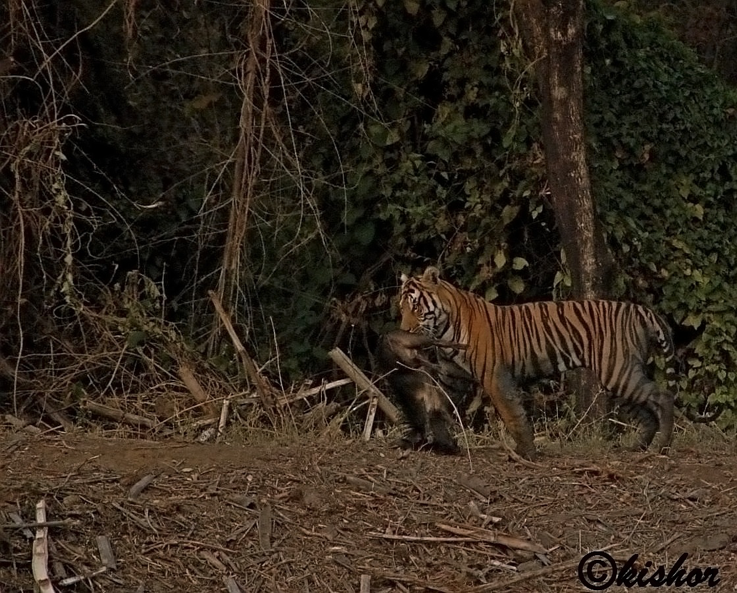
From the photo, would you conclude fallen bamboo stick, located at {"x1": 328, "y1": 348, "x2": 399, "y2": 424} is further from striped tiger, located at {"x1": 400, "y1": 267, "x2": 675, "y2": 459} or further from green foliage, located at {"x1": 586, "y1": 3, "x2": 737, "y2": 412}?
green foliage, located at {"x1": 586, "y1": 3, "x2": 737, "y2": 412}

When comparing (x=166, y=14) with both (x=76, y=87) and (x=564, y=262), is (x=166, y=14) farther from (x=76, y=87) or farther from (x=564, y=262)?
(x=564, y=262)

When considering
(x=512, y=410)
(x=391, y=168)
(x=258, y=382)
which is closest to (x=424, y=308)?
(x=512, y=410)

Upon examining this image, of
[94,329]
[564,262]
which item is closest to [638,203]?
[564,262]

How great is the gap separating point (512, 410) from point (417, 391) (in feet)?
1.88

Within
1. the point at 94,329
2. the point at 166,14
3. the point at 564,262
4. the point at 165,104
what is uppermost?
the point at 166,14

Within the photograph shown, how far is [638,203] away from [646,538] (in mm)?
→ 4669

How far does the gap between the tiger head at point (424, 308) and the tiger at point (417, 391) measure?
0.25m

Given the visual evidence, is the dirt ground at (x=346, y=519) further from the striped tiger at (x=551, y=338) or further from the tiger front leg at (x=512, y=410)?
the striped tiger at (x=551, y=338)

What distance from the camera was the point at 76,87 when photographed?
970 cm

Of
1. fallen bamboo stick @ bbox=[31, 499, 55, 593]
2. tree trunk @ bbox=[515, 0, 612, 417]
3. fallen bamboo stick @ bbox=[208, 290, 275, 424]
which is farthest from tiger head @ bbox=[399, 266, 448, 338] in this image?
fallen bamboo stick @ bbox=[31, 499, 55, 593]

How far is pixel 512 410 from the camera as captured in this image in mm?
7617

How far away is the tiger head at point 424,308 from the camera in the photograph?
8.04 meters

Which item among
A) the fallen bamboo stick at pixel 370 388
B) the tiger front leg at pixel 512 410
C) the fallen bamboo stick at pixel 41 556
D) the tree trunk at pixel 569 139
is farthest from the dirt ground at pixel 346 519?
the tree trunk at pixel 569 139

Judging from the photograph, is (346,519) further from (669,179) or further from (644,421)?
(669,179)
